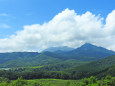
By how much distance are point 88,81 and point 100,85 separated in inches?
784

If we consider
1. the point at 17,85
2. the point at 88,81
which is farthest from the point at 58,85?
the point at 17,85

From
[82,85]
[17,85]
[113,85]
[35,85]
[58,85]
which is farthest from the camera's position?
[58,85]

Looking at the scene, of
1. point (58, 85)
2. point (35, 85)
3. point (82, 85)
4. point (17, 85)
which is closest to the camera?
point (17, 85)

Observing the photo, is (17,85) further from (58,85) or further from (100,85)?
(58,85)

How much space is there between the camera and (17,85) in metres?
84.1

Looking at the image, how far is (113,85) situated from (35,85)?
62.4 meters

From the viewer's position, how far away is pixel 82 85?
97.1 m

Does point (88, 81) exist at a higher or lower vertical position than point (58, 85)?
higher

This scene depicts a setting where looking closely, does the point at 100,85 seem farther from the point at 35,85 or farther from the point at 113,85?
the point at 35,85

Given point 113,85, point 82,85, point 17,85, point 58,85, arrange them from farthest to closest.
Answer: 1. point 58,85
2. point 113,85
3. point 82,85
4. point 17,85

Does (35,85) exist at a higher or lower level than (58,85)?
higher

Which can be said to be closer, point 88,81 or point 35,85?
point 35,85

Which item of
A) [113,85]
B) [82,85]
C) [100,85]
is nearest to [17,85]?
[82,85]

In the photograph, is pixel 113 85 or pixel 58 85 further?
pixel 58 85
